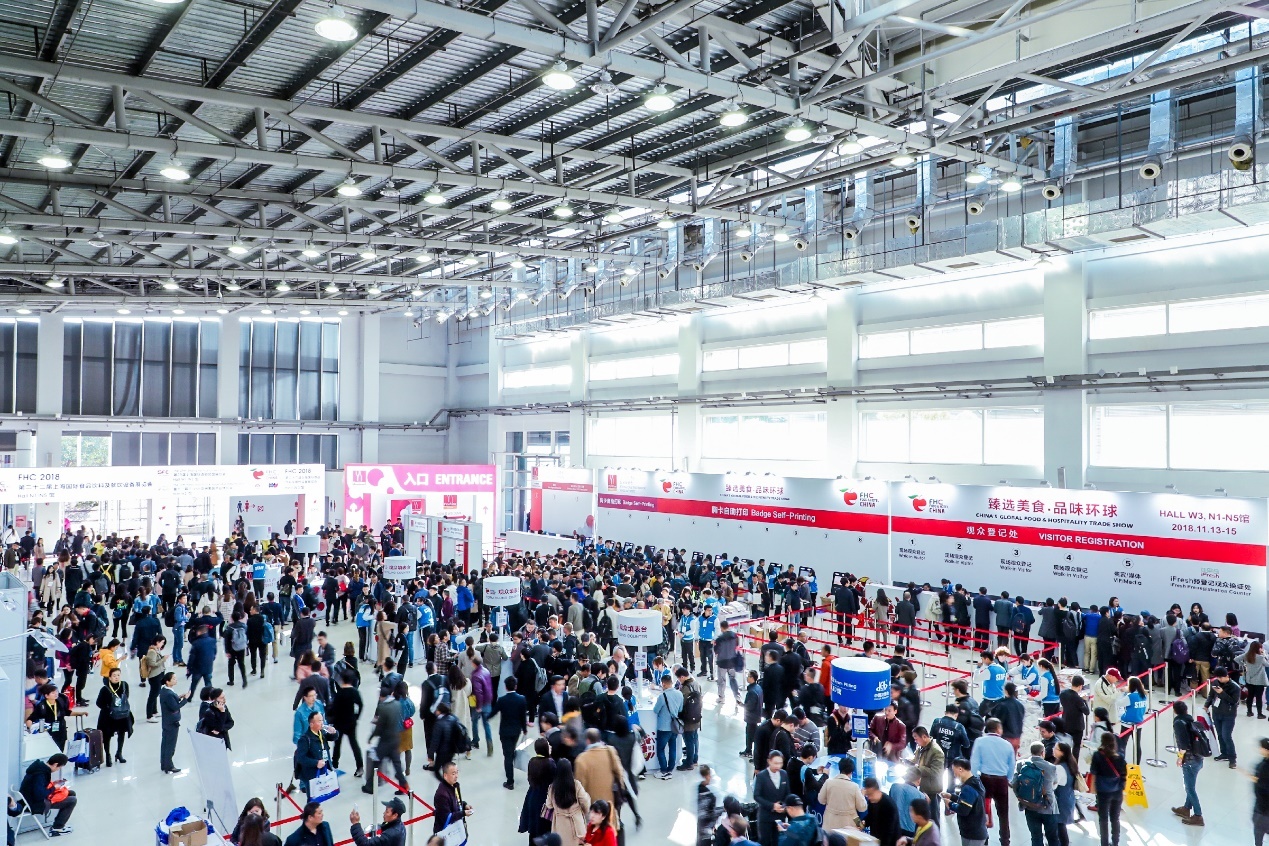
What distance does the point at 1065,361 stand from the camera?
16.8 metres

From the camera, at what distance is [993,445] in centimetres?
1856

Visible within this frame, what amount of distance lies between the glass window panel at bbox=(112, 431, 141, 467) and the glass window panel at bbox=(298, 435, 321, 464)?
5618mm

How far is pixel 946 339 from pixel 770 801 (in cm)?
1491

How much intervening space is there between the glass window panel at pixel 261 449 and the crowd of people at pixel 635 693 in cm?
1457

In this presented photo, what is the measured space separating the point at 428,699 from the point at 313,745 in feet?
5.18

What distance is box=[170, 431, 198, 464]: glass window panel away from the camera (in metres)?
30.8

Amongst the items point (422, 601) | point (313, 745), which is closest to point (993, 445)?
point (422, 601)

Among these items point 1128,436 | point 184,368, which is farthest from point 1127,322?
point 184,368

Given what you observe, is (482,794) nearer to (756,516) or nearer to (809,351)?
(756,516)

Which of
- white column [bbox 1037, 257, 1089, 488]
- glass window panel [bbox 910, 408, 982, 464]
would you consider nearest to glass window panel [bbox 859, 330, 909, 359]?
glass window panel [bbox 910, 408, 982, 464]

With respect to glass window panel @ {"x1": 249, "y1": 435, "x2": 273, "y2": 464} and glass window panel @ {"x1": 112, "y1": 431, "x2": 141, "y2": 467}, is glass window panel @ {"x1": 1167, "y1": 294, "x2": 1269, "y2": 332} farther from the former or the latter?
glass window panel @ {"x1": 112, "y1": 431, "x2": 141, "y2": 467}

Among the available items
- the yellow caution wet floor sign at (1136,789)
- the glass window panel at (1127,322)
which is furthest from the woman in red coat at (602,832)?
the glass window panel at (1127,322)

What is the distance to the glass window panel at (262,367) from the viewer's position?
32.4 meters

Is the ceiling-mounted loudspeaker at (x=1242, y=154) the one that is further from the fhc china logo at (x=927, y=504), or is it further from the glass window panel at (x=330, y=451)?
the glass window panel at (x=330, y=451)
